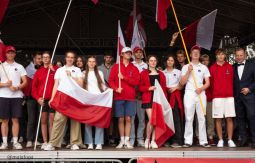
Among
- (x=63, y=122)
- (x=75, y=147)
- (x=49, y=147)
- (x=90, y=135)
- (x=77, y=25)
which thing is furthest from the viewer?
(x=77, y=25)

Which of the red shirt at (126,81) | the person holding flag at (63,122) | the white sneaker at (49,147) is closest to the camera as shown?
the white sneaker at (49,147)

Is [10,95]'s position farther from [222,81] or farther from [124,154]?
[222,81]

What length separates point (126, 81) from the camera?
7.37m

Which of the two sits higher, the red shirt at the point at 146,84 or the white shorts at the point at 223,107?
the red shirt at the point at 146,84

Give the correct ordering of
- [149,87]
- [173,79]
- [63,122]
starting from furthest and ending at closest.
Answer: [173,79] < [149,87] < [63,122]

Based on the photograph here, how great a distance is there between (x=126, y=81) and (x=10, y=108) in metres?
2.15

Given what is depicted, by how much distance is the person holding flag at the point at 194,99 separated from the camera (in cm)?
743

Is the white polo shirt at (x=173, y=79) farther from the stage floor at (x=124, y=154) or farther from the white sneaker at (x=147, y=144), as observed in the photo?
the stage floor at (x=124, y=154)

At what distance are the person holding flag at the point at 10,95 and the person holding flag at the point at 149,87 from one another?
7.21 ft

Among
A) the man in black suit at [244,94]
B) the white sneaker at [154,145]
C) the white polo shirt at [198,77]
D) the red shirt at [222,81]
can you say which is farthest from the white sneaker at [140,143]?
the man in black suit at [244,94]

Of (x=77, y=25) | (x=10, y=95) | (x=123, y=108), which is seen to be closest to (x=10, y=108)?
(x=10, y=95)

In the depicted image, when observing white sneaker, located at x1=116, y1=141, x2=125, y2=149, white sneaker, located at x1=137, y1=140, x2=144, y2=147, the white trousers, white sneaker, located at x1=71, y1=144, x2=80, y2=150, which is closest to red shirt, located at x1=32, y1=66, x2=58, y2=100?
white sneaker, located at x1=71, y1=144, x2=80, y2=150

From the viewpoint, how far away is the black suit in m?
7.17

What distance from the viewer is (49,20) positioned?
19016 mm
